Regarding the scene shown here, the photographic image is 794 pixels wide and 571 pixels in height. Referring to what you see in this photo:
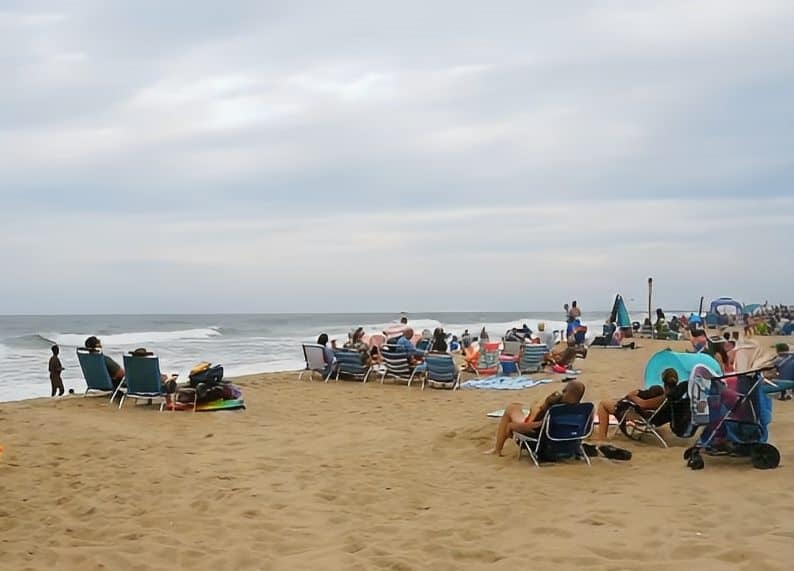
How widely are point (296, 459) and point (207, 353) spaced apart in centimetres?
2069

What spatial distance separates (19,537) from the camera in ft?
15.0

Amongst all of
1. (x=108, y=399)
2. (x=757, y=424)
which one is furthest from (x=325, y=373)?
(x=757, y=424)

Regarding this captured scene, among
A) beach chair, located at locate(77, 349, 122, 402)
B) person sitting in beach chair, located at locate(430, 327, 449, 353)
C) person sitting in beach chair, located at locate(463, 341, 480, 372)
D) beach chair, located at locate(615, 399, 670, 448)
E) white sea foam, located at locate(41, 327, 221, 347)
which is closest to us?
beach chair, located at locate(615, 399, 670, 448)

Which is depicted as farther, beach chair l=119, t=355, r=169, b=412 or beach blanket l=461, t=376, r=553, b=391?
beach blanket l=461, t=376, r=553, b=391

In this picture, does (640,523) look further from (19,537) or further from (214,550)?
(19,537)

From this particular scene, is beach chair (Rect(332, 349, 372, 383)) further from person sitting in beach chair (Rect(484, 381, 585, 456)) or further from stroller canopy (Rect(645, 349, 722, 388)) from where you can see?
person sitting in beach chair (Rect(484, 381, 585, 456))

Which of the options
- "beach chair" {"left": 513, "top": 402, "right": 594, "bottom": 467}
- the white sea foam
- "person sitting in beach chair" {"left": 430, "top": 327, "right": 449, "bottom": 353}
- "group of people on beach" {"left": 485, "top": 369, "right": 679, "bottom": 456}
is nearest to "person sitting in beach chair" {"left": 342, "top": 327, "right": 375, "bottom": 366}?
"person sitting in beach chair" {"left": 430, "top": 327, "right": 449, "bottom": 353}

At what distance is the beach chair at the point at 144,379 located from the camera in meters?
9.73

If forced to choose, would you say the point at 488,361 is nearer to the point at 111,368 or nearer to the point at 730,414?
the point at 111,368

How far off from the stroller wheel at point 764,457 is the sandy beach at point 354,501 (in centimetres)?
12

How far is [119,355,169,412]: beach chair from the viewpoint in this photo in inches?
383

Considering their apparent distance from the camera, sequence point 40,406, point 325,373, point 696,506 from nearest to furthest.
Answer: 1. point 696,506
2. point 40,406
3. point 325,373

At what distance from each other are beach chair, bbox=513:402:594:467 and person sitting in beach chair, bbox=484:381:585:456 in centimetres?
10

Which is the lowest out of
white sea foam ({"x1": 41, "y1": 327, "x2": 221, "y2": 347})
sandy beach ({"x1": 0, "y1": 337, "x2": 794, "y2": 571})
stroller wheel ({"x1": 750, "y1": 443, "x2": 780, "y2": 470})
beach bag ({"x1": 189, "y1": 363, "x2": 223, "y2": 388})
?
white sea foam ({"x1": 41, "y1": 327, "x2": 221, "y2": 347})
